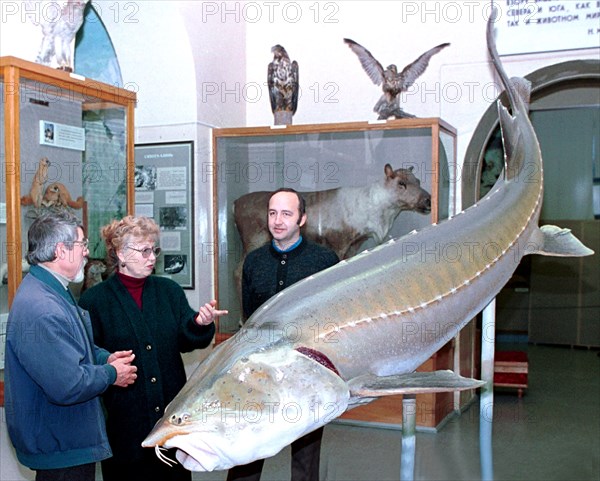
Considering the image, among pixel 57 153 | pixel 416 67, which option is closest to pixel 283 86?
pixel 416 67

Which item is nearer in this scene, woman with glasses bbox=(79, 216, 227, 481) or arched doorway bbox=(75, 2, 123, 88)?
woman with glasses bbox=(79, 216, 227, 481)

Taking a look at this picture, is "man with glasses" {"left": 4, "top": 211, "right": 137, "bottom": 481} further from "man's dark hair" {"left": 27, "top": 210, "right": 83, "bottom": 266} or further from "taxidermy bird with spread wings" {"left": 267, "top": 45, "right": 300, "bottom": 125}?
"taxidermy bird with spread wings" {"left": 267, "top": 45, "right": 300, "bottom": 125}

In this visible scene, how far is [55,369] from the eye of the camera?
2.13 metres

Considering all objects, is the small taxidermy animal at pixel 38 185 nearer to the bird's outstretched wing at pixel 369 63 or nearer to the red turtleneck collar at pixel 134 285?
the red turtleneck collar at pixel 134 285

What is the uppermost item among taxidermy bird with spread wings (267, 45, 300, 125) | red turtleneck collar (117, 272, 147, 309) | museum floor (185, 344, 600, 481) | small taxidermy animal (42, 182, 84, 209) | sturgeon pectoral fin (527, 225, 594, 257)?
taxidermy bird with spread wings (267, 45, 300, 125)

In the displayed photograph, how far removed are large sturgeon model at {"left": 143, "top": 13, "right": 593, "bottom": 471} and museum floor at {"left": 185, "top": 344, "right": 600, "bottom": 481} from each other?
2062 mm

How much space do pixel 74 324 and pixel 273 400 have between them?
929 mm

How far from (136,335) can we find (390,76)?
3243mm

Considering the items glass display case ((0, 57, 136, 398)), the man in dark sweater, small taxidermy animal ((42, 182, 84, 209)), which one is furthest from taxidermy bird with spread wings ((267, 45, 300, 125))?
the man in dark sweater

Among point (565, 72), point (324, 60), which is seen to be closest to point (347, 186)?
point (324, 60)

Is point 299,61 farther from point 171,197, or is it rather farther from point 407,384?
point 407,384

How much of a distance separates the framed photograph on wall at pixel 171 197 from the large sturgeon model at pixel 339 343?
3.10 metres

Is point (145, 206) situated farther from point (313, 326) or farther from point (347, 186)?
point (313, 326)

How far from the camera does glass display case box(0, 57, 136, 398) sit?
3100 mm
